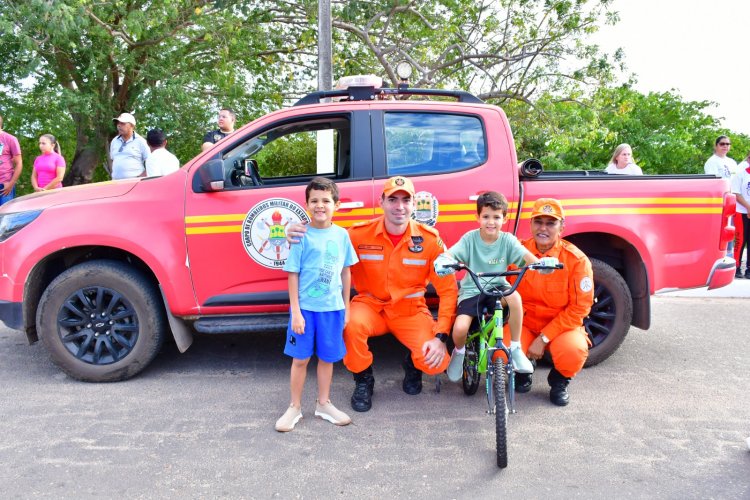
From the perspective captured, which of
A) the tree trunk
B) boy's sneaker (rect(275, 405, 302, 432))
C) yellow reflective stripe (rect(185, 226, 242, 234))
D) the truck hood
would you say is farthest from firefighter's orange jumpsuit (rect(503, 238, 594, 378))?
the tree trunk

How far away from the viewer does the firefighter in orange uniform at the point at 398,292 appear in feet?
12.4

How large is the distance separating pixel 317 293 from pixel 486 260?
106cm

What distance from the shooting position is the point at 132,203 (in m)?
4.13

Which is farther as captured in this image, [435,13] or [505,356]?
[435,13]

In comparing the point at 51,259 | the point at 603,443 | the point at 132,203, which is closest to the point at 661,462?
the point at 603,443

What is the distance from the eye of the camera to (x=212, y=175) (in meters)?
4.05

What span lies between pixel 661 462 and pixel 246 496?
208 centimetres

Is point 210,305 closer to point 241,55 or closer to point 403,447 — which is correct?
point 403,447

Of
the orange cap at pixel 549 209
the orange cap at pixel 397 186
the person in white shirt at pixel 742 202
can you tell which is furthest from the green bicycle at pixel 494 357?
the person in white shirt at pixel 742 202

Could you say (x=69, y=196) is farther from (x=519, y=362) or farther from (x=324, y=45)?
(x=324, y=45)

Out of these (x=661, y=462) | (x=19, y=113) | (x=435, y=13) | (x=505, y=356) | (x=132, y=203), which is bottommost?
(x=661, y=462)

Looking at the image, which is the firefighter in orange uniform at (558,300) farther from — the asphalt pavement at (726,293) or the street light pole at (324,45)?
the street light pole at (324,45)

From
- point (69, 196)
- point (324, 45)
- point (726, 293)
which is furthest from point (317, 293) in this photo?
point (324, 45)

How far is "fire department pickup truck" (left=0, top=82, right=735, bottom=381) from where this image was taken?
412 centimetres
